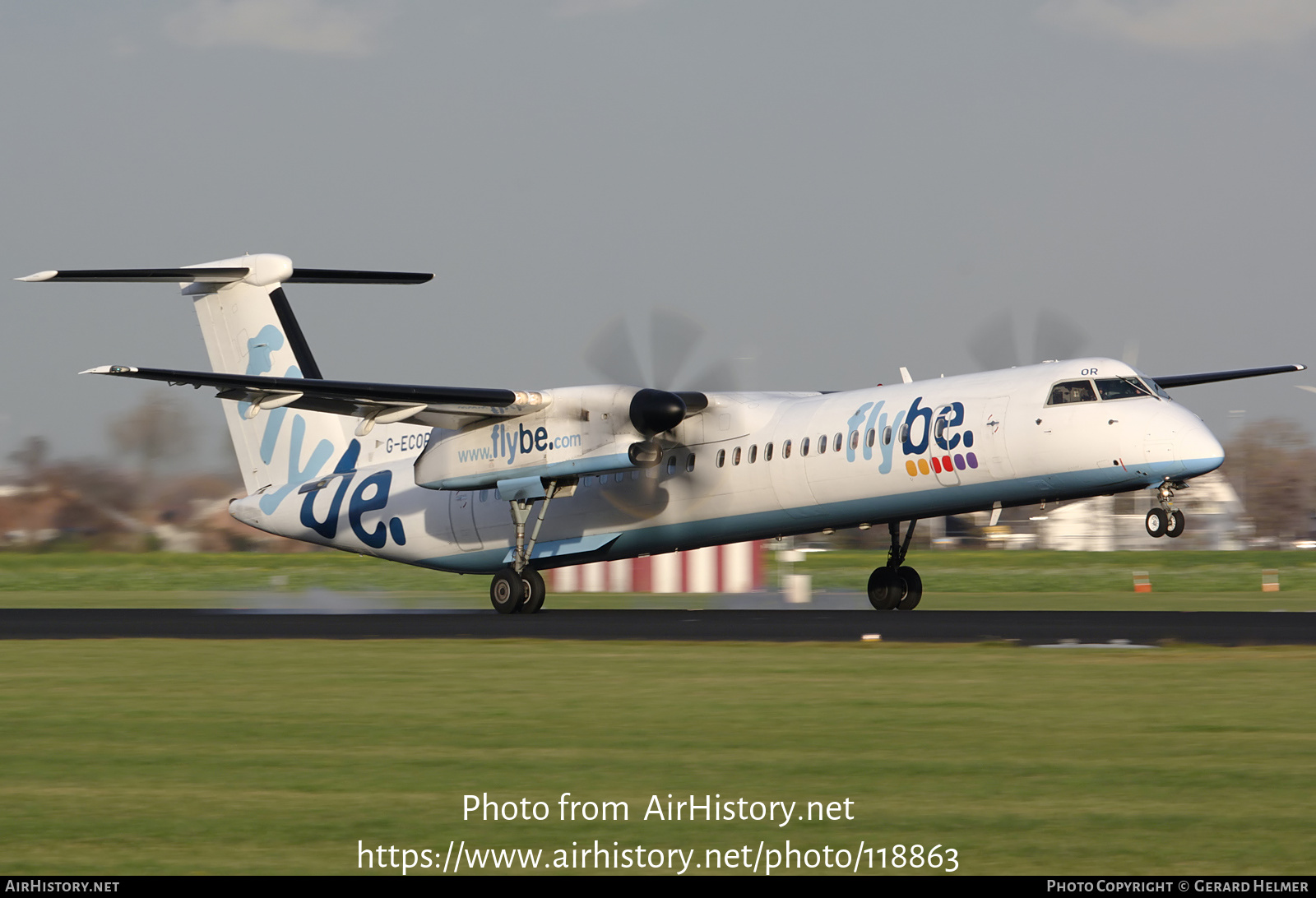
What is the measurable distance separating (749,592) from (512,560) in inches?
443

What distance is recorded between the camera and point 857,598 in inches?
1187

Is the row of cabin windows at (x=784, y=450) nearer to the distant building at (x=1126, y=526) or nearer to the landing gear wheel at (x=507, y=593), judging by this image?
the landing gear wheel at (x=507, y=593)

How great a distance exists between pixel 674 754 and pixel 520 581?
16227mm

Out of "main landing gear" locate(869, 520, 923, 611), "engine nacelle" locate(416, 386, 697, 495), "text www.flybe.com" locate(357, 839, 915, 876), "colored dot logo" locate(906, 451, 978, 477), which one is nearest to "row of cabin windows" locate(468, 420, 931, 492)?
"colored dot logo" locate(906, 451, 978, 477)

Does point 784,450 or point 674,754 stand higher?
point 784,450

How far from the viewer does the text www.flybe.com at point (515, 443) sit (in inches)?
973

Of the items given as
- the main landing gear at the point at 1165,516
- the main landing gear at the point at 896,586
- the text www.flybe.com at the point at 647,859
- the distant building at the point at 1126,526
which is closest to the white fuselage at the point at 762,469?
the main landing gear at the point at 1165,516

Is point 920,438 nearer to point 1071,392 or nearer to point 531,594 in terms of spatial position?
point 1071,392

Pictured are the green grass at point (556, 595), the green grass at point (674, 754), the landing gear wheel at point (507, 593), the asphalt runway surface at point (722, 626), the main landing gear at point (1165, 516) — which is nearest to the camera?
the green grass at point (674, 754)

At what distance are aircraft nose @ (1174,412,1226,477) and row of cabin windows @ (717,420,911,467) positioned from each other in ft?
11.4

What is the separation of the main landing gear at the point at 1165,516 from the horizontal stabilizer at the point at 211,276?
15971mm

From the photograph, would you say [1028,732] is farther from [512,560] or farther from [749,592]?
[749,592]

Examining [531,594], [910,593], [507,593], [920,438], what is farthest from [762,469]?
[507,593]

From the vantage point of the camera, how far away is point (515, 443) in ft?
82.5
